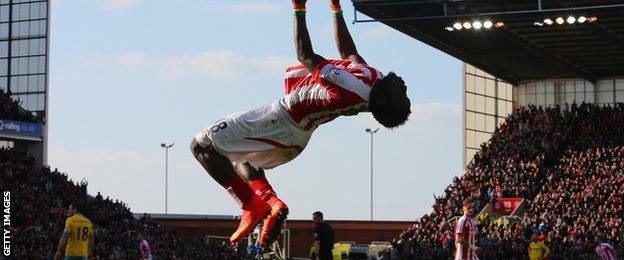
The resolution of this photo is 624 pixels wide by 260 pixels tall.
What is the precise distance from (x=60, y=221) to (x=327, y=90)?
89.7 ft

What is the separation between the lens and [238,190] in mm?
7457

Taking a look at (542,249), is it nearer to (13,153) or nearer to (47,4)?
(13,153)

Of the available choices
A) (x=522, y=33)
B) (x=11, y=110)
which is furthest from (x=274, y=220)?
(x=11, y=110)

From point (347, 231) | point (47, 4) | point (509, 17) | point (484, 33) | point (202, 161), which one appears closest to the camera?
point (202, 161)

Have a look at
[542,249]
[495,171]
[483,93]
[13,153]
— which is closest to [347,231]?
A: [483,93]

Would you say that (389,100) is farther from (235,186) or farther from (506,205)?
(506,205)

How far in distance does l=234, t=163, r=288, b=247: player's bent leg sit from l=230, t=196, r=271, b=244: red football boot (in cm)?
4

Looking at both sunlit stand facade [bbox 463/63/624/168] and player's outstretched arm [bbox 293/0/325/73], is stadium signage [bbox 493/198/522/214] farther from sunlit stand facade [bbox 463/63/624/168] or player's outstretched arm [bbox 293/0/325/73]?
player's outstretched arm [bbox 293/0/325/73]

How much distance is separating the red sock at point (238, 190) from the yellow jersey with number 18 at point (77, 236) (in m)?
11.1

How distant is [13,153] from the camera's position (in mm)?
39406

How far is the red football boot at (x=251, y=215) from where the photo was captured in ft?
24.2

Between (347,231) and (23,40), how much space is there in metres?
18.1

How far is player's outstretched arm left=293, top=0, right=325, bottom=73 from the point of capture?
695cm

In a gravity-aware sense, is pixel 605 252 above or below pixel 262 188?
below
